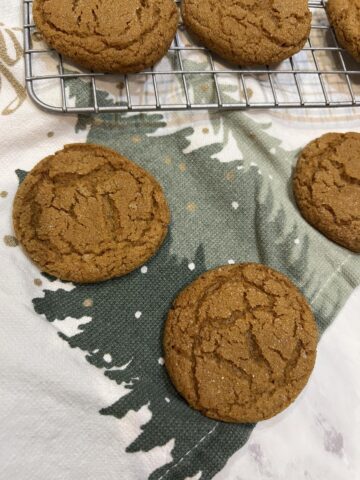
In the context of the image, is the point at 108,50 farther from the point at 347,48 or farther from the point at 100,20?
the point at 347,48

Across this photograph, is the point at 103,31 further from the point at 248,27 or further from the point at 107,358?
the point at 107,358

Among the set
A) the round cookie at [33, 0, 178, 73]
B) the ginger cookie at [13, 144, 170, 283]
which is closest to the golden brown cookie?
the round cookie at [33, 0, 178, 73]

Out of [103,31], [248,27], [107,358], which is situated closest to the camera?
[107,358]

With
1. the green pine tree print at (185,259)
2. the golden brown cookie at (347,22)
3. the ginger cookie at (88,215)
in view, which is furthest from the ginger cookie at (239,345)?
the golden brown cookie at (347,22)

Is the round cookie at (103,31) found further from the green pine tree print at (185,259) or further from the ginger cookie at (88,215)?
the ginger cookie at (88,215)

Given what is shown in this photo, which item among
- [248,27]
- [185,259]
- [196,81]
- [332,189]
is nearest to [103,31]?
[196,81]
